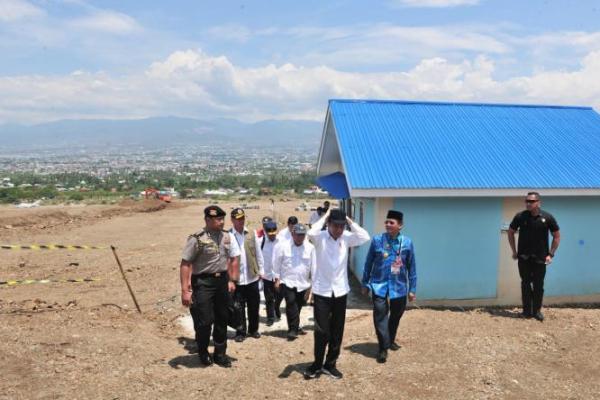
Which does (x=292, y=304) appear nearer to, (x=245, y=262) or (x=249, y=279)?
(x=249, y=279)

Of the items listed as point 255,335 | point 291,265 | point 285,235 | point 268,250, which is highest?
point 285,235

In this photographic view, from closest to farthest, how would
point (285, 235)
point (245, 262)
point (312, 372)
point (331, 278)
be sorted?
point (331, 278) < point (312, 372) < point (245, 262) < point (285, 235)

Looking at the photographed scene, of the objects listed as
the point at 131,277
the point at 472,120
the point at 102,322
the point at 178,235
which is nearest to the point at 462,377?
the point at 102,322

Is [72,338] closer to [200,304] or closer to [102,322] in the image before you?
[102,322]

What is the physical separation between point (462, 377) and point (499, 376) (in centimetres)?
44

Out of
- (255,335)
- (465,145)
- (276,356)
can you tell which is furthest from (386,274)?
(465,145)

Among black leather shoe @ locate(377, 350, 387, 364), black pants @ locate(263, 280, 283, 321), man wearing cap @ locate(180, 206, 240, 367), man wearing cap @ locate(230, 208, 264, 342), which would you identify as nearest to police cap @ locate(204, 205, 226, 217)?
man wearing cap @ locate(180, 206, 240, 367)

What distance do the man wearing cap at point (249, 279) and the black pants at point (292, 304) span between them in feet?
1.33

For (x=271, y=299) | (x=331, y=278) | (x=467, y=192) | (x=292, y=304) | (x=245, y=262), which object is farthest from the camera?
(x=467, y=192)

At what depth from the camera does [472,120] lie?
10.9 m

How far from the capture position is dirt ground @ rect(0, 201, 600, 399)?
5.19 metres

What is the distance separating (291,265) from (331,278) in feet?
5.55

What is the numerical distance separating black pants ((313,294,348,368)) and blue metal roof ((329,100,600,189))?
10.8 feet

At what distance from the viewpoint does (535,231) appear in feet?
24.3
